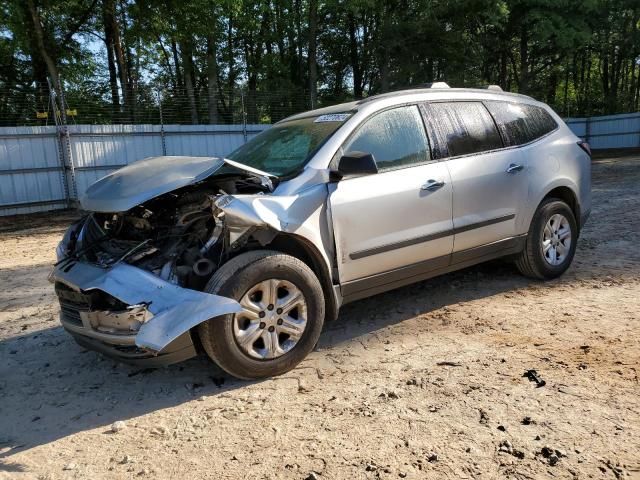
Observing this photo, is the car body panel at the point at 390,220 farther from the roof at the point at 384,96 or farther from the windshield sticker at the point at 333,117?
the roof at the point at 384,96

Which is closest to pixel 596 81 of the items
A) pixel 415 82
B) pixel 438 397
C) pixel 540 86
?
pixel 540 86

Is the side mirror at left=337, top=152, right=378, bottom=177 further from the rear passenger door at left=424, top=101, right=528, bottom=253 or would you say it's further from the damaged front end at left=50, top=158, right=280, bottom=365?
the rear passenger door at left=424, top=101, right=528, bottom=253

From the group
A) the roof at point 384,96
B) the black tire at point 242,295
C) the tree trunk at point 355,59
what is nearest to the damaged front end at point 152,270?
the black tire at point 242,295

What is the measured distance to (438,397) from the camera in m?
2.99

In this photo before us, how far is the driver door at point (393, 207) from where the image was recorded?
3.64 m

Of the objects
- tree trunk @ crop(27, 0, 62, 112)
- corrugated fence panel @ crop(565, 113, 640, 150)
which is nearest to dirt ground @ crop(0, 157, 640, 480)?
tree trunk @ crop(27, 0, 62, 112)

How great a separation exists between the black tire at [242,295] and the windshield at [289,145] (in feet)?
2.46

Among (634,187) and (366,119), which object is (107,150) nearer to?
(366,119)

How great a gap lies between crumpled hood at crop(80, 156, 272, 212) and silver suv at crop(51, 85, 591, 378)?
0.04 ft

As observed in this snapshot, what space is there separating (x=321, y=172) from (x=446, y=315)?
5.58 feet

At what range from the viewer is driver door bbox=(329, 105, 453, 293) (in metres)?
3.64

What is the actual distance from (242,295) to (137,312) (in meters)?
0.61

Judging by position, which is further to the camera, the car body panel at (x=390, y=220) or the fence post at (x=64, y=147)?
the fence post at (x=64, y=147)

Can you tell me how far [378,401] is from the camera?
2990 millimetres
